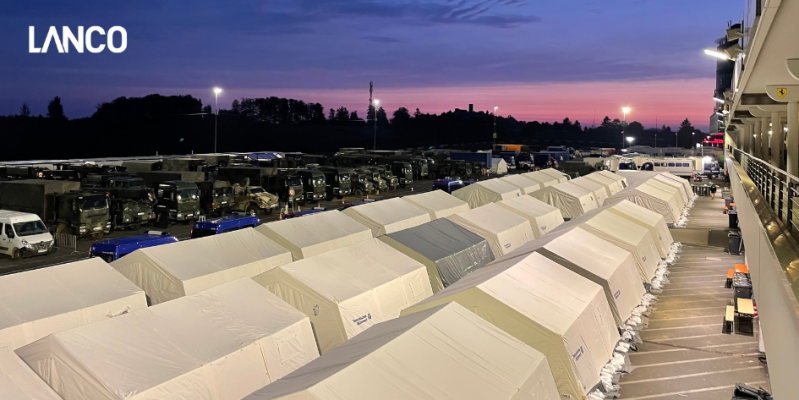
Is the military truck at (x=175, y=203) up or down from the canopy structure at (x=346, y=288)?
up

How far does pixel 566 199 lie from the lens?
101ft

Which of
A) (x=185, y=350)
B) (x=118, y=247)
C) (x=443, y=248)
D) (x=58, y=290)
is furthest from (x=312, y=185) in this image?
(x=185, y=350)

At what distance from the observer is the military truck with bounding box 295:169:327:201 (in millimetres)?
35969

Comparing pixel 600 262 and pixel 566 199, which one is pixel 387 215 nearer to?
pixel 600 262

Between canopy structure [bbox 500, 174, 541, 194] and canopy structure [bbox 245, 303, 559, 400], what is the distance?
24.5 meters

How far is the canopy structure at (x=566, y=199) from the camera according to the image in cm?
3041

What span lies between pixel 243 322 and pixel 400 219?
11806mm

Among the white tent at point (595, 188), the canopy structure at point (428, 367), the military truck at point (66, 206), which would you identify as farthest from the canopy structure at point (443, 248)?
the white tent at point (595, 188)

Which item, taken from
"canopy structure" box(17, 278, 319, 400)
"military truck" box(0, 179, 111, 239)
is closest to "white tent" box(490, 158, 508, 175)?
"military truck" box(0, 179, 111, 239)

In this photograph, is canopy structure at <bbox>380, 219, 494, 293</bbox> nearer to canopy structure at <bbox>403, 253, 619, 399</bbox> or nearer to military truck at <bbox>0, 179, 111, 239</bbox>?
canopy structure at <bbox>403, 253, 619, 399</bbox>

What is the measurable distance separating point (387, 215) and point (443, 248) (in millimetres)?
4977

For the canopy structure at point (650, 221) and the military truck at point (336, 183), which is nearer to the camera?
the canopy structure at point (650, 221)

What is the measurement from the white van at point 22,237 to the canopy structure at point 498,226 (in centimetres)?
1402

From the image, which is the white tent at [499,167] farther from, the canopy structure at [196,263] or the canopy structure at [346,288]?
the canopy structure at [346,288]
